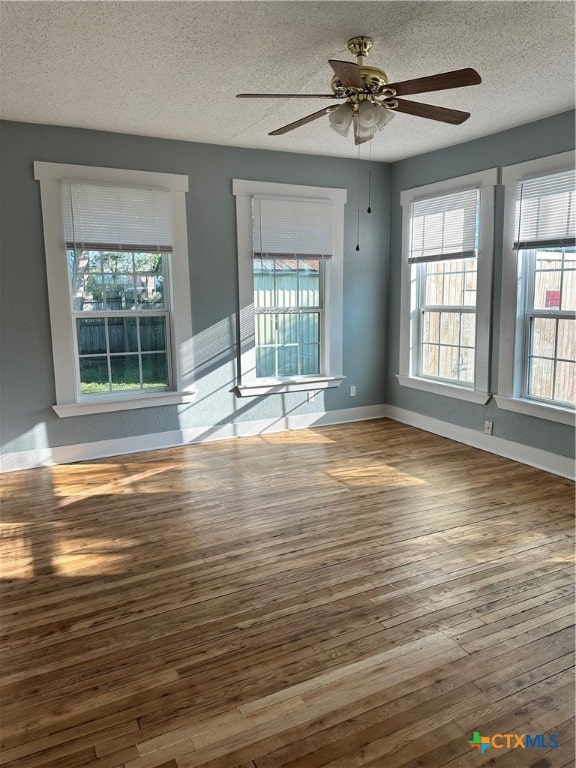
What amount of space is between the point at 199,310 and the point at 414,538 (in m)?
2.92

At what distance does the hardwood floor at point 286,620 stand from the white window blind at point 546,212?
1.85m

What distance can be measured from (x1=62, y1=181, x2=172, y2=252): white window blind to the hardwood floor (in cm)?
199

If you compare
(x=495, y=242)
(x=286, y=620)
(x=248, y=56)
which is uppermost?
(x=248, y=56)

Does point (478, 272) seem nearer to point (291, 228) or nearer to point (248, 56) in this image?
point (291, 228)

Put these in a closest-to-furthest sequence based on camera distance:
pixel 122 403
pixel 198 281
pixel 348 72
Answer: pixel 348 72
pixel 122 403
pixel 198 281

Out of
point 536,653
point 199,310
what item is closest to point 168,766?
point 536,653

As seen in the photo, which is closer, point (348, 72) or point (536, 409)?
point (348, 72)

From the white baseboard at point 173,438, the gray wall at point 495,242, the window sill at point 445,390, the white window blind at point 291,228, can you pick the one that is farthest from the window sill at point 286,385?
the white window blind at point 291,228

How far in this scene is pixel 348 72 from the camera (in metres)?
2.43

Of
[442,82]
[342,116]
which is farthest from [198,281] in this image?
[442,82]

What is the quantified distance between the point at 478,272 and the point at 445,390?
1.18 meters

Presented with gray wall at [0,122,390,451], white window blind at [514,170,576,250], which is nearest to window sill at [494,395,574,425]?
white window blind at [514,170,576,250]

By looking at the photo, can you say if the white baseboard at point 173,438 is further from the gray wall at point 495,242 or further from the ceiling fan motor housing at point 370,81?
the ceiling fan motor housing at point 370,81

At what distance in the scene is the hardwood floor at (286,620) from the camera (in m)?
1.88
